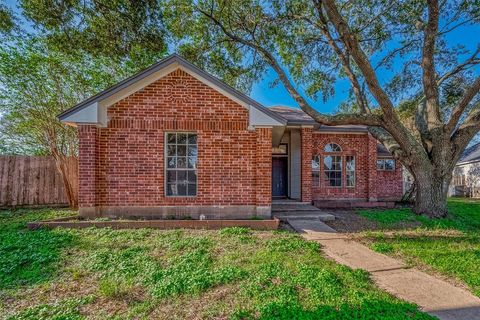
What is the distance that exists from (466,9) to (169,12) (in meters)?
11.1

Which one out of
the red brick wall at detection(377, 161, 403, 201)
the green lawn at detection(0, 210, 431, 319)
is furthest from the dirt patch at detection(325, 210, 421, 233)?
the red brick wall at detection(377, 161, 403, 201)

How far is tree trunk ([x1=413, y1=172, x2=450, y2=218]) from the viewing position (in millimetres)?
8422

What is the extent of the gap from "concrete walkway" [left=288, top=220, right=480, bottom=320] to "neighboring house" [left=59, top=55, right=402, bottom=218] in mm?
2899

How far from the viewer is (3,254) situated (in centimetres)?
452

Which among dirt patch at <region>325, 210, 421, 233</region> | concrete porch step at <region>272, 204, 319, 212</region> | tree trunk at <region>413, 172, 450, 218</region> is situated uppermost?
tree trunk at <region>413, 172, 450, 218</region>

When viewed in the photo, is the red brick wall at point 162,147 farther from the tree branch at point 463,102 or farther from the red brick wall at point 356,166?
the tree branch at point 463,102

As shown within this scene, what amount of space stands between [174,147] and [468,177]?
2665 centimetres

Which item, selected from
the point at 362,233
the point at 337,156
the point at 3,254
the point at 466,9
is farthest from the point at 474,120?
the point at 3,254

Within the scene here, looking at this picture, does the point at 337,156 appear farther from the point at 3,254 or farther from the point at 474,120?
the point at 3,254

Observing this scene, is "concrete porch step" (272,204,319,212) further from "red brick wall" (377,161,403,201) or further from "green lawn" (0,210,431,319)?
"red brick wall" (377,161,403,201)

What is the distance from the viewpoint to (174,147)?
7598mm

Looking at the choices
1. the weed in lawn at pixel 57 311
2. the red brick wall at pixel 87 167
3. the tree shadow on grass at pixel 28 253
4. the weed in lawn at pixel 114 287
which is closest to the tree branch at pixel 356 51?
the red brick wall at pixel 87 167

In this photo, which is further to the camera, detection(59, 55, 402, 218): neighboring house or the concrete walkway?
detection(59, 55, 402, 218): neighboring house

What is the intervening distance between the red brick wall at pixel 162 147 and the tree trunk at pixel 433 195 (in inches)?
229
